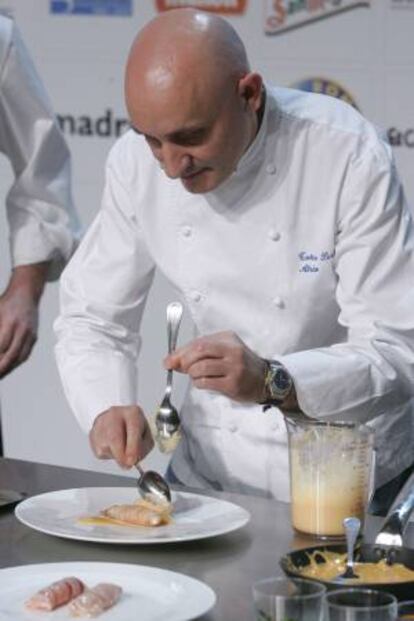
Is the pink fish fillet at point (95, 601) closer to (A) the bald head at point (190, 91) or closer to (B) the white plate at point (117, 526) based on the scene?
(B) the white plate at point (117, 526)

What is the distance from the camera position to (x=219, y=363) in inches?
76.7

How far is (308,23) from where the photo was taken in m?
3.55

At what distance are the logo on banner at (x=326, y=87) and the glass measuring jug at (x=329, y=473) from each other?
1874mm

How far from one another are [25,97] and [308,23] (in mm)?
979

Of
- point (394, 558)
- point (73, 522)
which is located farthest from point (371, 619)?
point (73, 522)

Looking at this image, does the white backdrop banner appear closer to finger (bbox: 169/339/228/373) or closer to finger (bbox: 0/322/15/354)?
finger (bbox: 0/322/15/354)

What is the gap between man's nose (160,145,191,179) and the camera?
2031 mm

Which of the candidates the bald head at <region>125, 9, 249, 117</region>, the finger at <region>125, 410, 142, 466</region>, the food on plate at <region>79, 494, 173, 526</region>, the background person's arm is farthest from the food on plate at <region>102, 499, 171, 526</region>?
the background person's arm

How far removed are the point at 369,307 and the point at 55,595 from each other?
842 mm

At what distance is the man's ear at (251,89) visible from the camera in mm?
2088

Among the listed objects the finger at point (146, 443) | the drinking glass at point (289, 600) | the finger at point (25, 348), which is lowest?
the finger at point (25, 348)

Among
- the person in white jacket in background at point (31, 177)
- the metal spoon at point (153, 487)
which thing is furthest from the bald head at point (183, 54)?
the person in white jacket in background at point (31, 177)

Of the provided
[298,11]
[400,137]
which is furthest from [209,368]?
[298,11]

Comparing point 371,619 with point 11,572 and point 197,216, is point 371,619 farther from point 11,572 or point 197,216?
point 197,216
